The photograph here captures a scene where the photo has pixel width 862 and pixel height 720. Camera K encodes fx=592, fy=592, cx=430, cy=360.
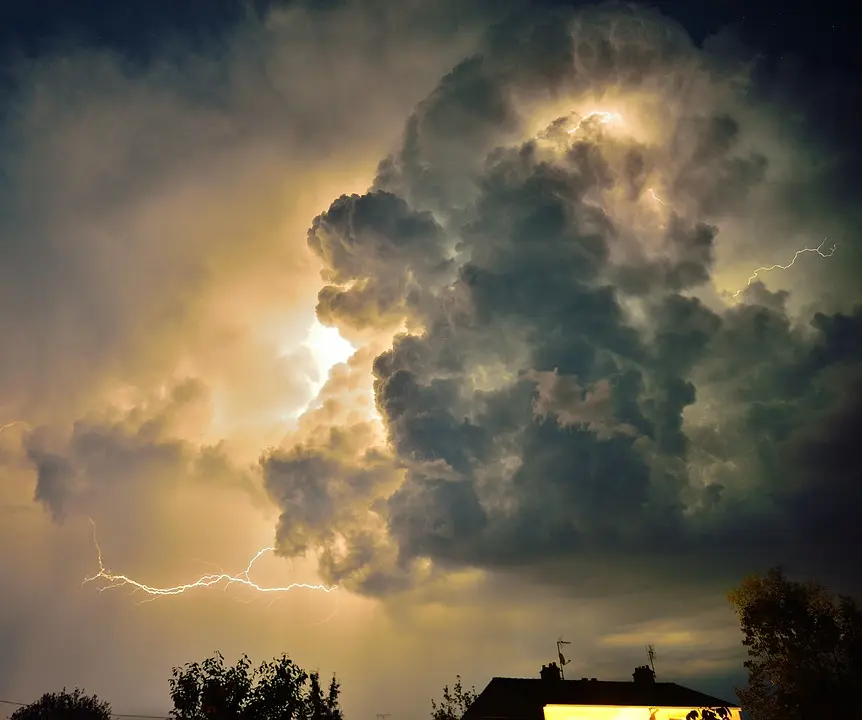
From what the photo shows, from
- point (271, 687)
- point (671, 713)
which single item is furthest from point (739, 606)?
point (271, 687)

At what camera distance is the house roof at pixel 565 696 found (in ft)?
125

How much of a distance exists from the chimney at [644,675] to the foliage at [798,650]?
6.25m

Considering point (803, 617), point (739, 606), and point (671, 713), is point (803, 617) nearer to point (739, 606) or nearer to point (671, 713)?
point (739, 606)

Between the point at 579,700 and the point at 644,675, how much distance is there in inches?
403

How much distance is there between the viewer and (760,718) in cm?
4256

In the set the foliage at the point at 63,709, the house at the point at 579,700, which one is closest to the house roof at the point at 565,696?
the house at the point at 579,700

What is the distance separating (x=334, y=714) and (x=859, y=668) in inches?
1570

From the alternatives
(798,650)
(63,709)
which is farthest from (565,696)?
(63,709)

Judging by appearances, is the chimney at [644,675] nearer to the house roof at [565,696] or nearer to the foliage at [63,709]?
the house roof at [565,696]

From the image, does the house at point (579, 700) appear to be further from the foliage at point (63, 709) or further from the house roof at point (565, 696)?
the foliage at point (63, 709)

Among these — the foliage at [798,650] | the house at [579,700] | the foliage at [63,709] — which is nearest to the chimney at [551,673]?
the house at [579,700]

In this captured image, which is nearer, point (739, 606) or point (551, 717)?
point (551, 717)

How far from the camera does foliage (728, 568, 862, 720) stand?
132 feet

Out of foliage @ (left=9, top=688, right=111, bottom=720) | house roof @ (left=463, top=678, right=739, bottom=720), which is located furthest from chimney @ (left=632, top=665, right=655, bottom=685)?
foliage @ (left=9, top=688, right=111, bottom=720)
